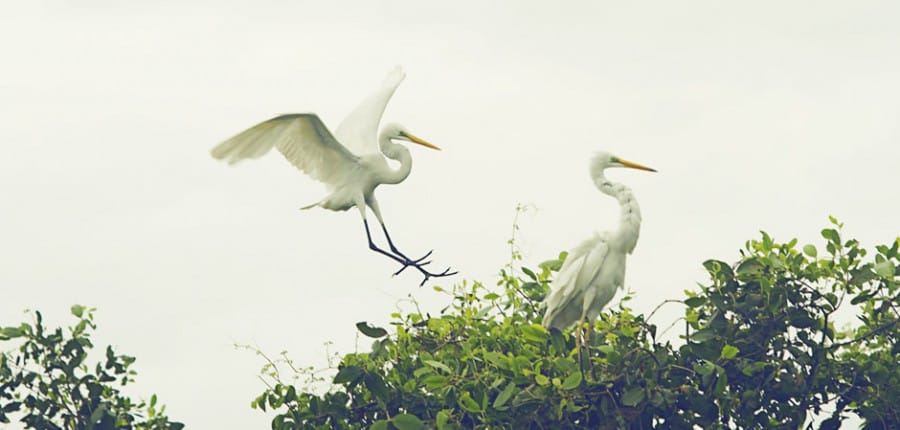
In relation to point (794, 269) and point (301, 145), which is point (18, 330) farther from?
point (794, 269)

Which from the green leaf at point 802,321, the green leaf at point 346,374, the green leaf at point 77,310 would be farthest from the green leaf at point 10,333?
the green leaf at point 802,321

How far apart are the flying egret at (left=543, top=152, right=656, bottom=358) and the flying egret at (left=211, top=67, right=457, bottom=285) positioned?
31.3 inches

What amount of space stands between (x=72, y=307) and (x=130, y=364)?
1.34ft

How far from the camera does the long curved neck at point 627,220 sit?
7.91 meters

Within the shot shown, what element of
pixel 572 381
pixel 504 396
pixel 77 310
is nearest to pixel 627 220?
pixel 572 381

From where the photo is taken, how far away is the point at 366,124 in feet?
30.3

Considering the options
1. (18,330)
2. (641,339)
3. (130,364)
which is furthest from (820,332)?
(18,330)

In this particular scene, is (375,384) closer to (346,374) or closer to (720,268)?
(346,374)

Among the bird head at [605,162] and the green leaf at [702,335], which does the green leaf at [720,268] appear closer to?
the green leaf at [702,335]

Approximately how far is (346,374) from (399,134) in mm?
2197

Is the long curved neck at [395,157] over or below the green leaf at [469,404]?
over

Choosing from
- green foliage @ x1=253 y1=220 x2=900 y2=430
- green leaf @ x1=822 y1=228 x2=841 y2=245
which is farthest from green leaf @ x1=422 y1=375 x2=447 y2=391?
green leaf @ x1=822 y1=228 x2=841 y2=245

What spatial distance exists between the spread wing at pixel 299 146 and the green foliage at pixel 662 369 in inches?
45.6

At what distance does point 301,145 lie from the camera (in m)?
8.24
